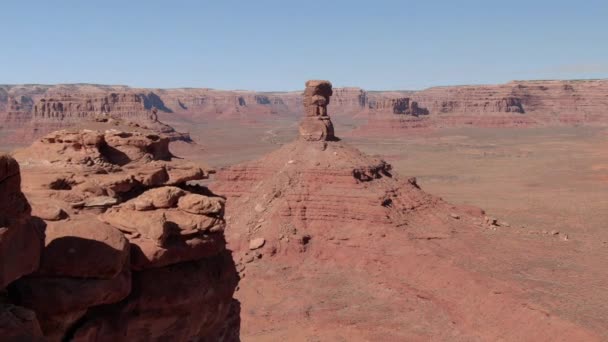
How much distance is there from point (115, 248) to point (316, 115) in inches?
1142

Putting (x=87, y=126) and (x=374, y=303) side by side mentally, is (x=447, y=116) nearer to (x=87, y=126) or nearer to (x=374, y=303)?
(x=374, y=303)

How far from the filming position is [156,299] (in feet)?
29.6

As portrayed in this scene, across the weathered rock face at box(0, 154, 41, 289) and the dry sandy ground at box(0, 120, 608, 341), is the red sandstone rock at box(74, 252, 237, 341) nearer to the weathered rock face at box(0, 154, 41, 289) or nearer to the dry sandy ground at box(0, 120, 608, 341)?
the weathered rock face at box(0, 154, 41, 289)

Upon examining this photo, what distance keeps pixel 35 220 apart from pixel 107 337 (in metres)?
2.03

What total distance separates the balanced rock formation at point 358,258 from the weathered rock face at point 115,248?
12168 millimetres

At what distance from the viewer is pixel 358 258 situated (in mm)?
27766

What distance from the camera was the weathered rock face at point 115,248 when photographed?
7.59 m

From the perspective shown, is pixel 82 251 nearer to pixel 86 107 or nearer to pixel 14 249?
pixel 14 249

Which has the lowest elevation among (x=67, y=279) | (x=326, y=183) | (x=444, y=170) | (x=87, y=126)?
(x=444, y=170)

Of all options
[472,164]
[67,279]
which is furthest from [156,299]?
[472,164]

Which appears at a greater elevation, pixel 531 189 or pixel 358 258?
pixel 358 258

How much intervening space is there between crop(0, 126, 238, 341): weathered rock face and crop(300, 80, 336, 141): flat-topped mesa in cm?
2383

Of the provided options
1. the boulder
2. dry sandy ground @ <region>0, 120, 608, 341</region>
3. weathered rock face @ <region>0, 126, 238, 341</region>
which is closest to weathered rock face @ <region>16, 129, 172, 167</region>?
weathered rock face @ <region>0, 126, 238, 341</region>

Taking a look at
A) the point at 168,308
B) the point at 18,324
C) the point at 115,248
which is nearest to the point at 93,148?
the point at 115,248
